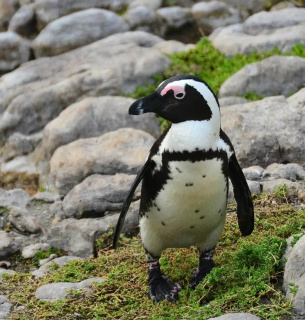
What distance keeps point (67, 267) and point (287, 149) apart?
2396 mm

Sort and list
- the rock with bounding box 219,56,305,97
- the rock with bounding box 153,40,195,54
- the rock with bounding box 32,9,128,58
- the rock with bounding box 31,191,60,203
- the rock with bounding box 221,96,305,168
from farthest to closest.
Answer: the rock with bounding box 32,9,128,58, the rock with bounding box 153,40,195,54, the rock with bounding box 219,56,305,97, the rock with bounding box 31,191,60,203, the rock with bounding box 221,96,305,168

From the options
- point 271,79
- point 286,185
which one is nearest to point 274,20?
point 271,79

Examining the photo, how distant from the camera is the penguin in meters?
3.29

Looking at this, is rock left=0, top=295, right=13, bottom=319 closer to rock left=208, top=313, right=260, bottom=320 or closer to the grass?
the grass

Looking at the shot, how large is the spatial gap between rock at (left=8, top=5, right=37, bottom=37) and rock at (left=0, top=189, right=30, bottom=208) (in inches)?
204

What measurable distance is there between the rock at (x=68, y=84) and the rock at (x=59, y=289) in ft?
14.9

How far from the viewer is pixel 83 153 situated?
20.3 feet

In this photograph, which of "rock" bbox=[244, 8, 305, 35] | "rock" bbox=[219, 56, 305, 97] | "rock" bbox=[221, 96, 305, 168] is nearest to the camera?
"rock" bbox=[221, 96, 305, 168]

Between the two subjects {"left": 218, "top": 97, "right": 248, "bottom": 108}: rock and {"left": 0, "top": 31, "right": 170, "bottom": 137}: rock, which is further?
{"left": 0, "top": 31, "right": 170, "bottom": 137}: rock

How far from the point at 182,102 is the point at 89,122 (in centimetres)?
396

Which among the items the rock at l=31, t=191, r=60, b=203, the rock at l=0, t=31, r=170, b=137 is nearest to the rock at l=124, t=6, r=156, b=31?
the rock at l=0, t=31, r=170, b=137

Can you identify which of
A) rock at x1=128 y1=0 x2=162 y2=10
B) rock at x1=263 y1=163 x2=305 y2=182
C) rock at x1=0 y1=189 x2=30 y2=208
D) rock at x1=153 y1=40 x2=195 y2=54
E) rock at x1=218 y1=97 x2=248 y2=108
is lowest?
rock at x1=128 y1=0 x2=162 y2=10

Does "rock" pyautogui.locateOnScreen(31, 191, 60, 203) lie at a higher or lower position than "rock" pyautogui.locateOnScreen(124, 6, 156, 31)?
higher

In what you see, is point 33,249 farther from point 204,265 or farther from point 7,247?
point 204,265
